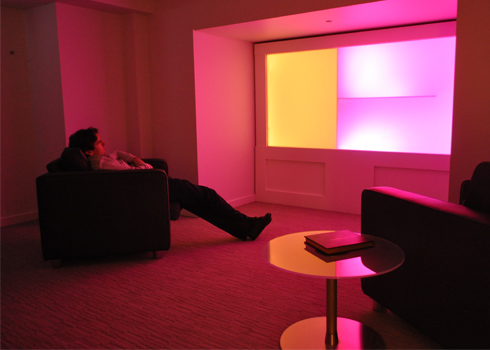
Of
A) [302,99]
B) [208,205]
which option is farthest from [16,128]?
[302,99]

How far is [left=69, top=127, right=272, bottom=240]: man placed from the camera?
3.48 meters

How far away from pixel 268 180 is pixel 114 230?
265 cm

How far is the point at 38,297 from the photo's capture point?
275cm

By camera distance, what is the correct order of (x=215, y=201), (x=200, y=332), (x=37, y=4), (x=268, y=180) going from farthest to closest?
(x=268, y=180), (x=37, y=4), (x=215, y=201), (x=200, y=332)

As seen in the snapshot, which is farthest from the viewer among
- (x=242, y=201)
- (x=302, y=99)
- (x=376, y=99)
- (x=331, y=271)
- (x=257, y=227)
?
(x=242, y=201)

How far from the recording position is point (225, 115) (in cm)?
508

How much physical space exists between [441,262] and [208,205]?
223cm

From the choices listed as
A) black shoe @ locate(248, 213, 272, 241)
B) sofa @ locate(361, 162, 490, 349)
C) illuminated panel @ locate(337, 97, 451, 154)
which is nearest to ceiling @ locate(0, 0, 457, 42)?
illuminated panel @ locate(337, 97, 451, 154)

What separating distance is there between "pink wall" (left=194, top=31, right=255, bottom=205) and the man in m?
1.09

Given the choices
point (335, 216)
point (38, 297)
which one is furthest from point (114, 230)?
point (335, 216)

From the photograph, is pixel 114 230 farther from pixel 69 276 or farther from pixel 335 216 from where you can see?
pixel 335 216

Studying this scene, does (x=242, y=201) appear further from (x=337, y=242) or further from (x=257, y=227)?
(x=337, y=242)

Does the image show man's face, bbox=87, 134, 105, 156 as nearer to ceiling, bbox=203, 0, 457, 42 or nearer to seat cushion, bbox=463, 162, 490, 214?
ceiling, bbox=203, 0, 457, 42

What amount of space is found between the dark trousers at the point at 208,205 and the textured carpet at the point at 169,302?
0.16m
